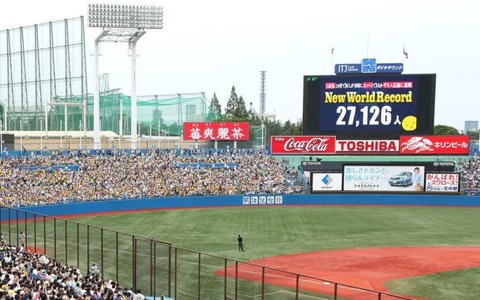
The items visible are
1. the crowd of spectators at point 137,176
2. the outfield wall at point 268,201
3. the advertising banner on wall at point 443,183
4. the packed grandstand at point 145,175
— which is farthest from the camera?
the advertising banner on wall at point 443,183

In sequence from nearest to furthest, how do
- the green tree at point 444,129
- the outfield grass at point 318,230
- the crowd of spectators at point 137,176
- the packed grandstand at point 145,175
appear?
the outfield grass at point 318,230
the crowd of spectators at point 137,176
the packed grandstand at point 145,175
the green tree at point 444,129

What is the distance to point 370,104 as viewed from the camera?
50000mm

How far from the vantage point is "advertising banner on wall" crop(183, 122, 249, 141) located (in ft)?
214

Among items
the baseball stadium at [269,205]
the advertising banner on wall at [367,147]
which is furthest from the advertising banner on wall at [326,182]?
the advertising banner on wall at [367,147]

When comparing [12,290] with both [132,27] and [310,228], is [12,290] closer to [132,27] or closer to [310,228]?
[310,228]

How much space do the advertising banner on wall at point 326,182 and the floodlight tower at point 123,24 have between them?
23481mm

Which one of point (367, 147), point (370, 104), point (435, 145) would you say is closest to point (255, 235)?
point (367, 147)

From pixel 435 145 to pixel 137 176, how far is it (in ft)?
111

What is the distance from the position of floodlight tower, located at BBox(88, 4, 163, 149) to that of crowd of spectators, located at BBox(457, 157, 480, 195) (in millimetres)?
41000

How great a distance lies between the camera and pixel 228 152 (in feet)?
210

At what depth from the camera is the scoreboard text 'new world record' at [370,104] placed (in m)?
49.5

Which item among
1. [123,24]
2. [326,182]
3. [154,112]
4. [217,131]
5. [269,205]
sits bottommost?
[269,205]

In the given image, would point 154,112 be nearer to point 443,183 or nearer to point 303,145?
point 303,145

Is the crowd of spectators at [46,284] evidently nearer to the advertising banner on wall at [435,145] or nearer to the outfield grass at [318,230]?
the outfield grass at [318,230]
